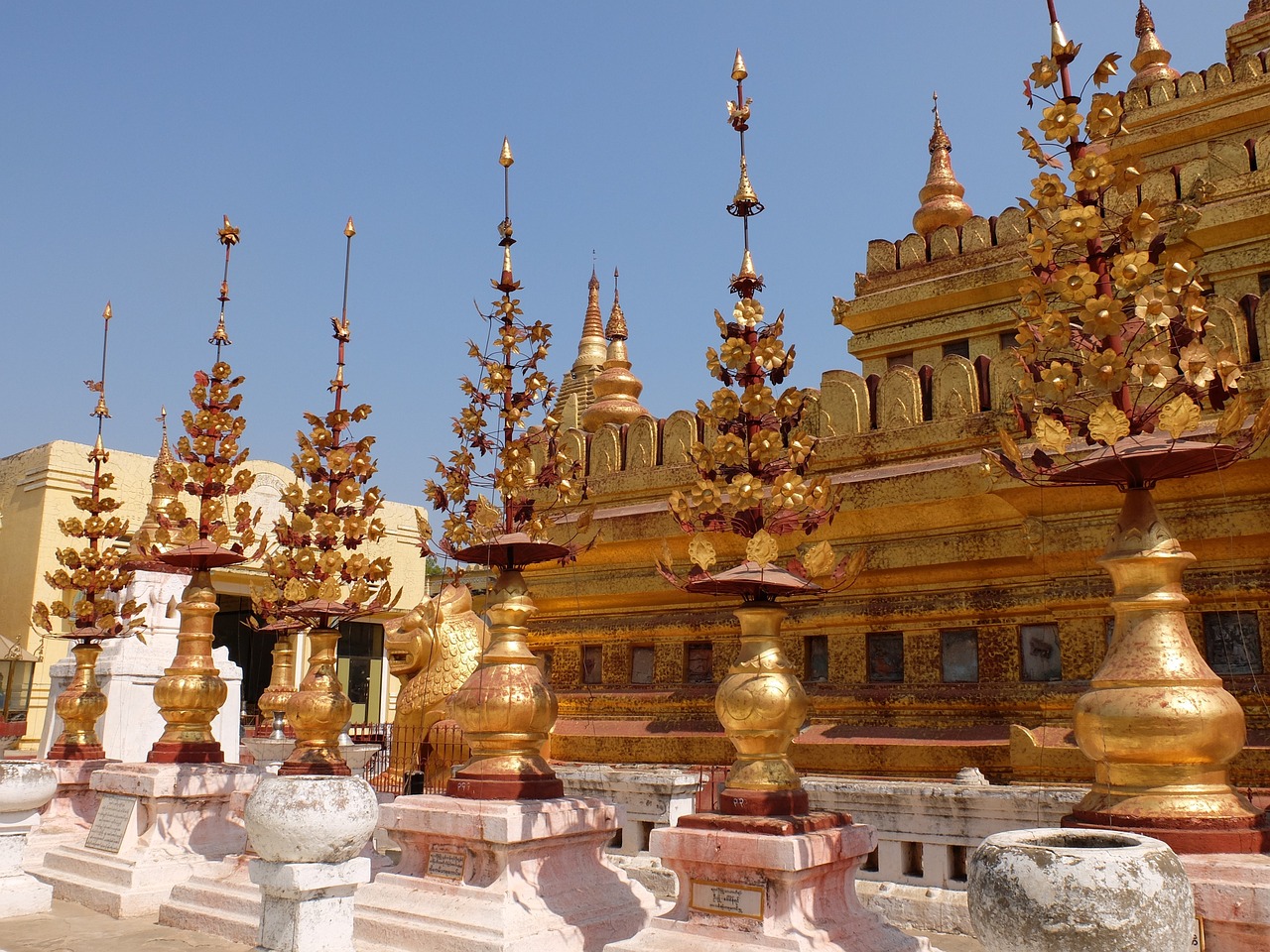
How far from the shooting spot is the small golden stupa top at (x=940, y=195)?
1678 cm

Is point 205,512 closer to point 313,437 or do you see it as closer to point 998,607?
point 313,437

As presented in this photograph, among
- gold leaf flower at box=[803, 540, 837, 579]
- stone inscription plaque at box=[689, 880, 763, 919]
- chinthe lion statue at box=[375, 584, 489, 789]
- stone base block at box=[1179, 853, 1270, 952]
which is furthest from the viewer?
chinthe lion statue at box=[375, 584, 489, 789]

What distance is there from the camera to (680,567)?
1272cm

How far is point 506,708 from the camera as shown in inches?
289

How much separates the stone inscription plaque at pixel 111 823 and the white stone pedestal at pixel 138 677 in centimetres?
563

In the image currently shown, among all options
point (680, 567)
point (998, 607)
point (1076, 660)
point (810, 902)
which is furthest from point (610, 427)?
point (810, 902)

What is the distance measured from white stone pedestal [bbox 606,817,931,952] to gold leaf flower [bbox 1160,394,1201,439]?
9.44 feet

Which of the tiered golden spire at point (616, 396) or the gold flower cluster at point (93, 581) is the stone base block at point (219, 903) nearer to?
the gold flower cluster at point (93, 581)

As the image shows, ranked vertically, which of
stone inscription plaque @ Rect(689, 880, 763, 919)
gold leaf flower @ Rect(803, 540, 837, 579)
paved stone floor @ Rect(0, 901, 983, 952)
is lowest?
paved stone floor @ Rect(0, 901, 983, 952)

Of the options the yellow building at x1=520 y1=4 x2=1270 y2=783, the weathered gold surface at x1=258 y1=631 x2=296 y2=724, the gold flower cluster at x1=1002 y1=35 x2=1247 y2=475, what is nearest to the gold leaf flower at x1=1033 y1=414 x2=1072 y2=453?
the gold flower cluster at x1=1002 y1=35 x2=1247 y2=475

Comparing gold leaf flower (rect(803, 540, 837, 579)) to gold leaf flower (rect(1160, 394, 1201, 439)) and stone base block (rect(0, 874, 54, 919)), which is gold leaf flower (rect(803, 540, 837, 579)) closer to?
gold leaf flower (rect(1160, 394, 1201, 439))

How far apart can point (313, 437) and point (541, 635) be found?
4.91 m

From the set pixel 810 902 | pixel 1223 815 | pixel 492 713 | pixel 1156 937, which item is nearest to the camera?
pixel 1156 937

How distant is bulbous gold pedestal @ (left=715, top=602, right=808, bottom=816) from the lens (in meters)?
5.82
